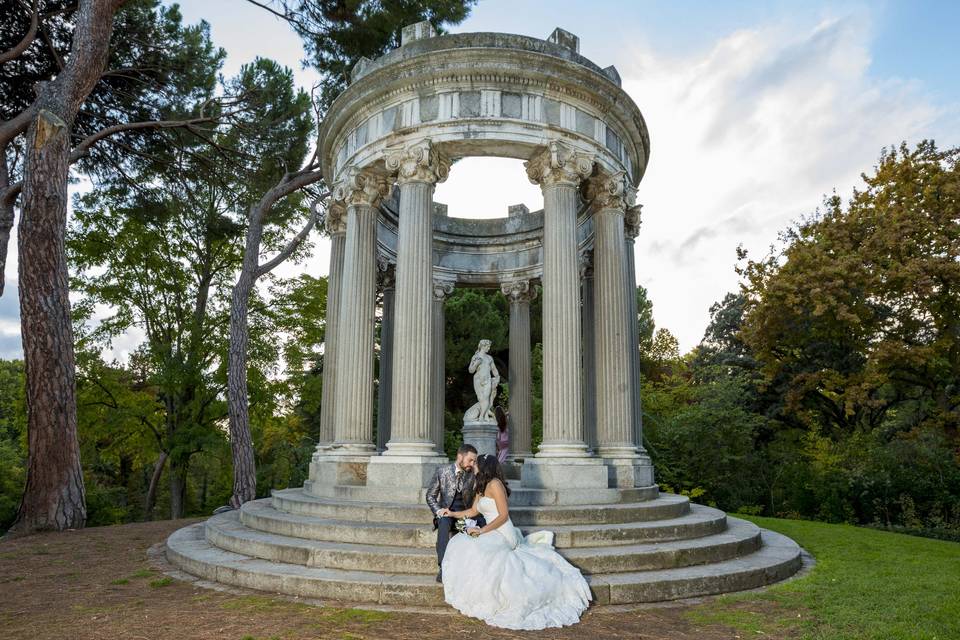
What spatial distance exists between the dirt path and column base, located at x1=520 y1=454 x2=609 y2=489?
173 inches

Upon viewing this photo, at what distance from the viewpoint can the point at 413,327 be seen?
13.6 m

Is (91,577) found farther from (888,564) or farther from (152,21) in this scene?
(152,21)

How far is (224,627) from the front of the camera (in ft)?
24.4

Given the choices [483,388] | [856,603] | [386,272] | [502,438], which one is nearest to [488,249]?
[386,272]

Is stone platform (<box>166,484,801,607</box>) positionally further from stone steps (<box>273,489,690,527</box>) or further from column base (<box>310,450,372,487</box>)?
column base (<box>310,450,372,487</box>)

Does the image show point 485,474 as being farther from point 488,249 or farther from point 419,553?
point 488,249

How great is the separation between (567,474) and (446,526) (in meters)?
4.62

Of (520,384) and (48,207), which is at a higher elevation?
(48,207)

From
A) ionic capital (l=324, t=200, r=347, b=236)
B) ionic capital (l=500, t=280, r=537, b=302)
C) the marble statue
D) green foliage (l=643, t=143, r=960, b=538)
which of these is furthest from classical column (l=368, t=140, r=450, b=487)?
green foliage (l=643, t=143, r=960, b=538)

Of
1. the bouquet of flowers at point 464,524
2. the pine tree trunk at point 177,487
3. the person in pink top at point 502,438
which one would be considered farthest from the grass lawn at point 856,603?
the pine tree trunk at point 177,487

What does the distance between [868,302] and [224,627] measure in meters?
28.3

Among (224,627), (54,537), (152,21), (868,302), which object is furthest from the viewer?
Answer: (868,302)

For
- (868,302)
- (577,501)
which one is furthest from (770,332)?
(577,501)

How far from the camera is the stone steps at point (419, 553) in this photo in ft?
31.1
